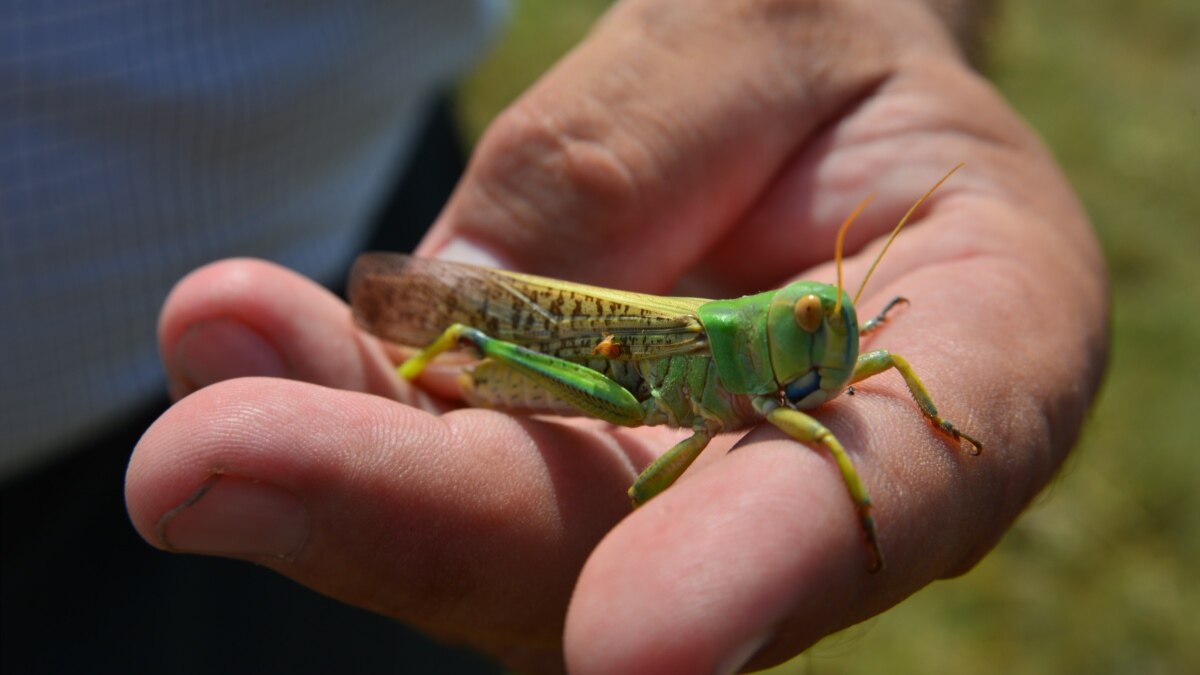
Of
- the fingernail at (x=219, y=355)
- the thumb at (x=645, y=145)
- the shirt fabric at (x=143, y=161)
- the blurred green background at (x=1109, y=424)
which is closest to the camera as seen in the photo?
the shirt fabric at (x=143, y=161)

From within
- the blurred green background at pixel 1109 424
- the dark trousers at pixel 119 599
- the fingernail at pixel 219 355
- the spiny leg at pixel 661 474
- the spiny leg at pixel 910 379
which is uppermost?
the spiny leg at pixel 910 379

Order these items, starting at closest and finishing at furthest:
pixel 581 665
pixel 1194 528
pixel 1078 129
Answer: pixel 581 665 → pixel 1194 528 → pixel 1078 129

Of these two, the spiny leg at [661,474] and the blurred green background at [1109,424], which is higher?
the spiny leg at [661,474]

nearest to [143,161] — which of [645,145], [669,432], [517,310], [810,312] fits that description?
[517,310]

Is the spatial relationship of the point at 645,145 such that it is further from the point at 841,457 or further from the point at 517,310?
the point at 841,457

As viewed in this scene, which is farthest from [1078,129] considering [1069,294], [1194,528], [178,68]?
[178,68]

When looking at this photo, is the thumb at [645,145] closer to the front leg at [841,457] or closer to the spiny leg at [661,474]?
the spiny leg at [661,474]

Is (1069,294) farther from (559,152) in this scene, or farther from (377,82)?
(377,82)

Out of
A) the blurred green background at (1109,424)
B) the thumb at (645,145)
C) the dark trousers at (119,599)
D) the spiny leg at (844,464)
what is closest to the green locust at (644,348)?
the spiny leg at (844,464)
